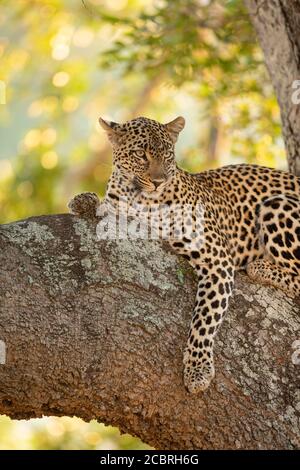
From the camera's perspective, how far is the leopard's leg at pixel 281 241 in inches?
285

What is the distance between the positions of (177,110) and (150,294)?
44.7ft

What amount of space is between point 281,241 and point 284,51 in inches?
75.2

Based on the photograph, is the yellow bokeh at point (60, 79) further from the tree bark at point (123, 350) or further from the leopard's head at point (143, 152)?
the tree bark at point (123, 350)

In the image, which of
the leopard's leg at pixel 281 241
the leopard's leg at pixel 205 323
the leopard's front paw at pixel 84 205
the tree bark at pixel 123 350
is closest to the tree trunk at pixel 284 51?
the leopard's leg at pixel 281 241

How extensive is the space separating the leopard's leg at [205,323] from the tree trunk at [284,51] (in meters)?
1.96

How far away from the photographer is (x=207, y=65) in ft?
38.8

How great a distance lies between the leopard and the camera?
23.4ft

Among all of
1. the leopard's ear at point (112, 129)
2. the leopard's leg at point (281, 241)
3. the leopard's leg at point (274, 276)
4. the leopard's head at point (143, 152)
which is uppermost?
the leopard's ear at point (112, 129)

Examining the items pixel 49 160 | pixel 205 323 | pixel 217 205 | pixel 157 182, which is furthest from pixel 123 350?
pixel 49 160

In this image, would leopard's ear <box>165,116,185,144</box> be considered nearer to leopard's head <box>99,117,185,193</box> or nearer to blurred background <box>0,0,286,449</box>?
leopard's head <box>99,117,185,193</box>

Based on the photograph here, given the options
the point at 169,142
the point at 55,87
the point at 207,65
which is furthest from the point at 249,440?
the point at 55,87

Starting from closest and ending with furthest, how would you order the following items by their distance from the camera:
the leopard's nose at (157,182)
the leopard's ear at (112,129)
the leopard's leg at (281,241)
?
the leopard's leg at (281,241)
the leopard's nose at (157,182)
the leopard's ear at (112,129)

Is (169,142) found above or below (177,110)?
below
